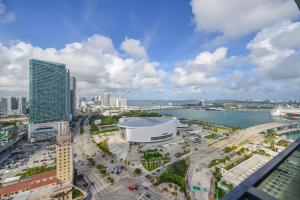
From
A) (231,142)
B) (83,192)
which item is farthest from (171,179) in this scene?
(231,142)

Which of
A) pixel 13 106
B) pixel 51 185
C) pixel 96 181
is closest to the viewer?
pixel 51 185

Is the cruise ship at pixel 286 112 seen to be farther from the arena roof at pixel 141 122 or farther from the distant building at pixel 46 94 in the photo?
the distant building at pixel 46 94

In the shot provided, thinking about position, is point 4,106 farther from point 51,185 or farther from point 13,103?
point 51,185

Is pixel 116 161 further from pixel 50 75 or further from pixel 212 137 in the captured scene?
pixel 50 75

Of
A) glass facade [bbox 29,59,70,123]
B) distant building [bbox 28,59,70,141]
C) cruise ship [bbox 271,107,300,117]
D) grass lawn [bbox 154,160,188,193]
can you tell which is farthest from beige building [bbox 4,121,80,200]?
cruise ship [bbox 271,107,300,117]

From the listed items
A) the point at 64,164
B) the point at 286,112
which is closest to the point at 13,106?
the point at 64,164

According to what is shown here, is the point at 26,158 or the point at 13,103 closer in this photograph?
the point at 26,158

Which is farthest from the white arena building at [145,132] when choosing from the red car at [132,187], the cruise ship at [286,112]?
the cruise ship at [286,112]
